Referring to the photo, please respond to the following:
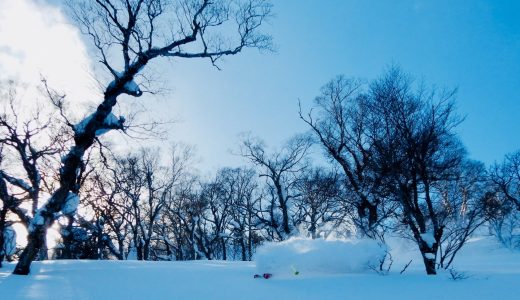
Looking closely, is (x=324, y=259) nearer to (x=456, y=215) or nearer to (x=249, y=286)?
(x=249, y=286)

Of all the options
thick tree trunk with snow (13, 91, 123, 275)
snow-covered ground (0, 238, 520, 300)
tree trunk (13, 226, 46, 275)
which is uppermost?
thick tree trunk with snow (13, 91, 123, 275)

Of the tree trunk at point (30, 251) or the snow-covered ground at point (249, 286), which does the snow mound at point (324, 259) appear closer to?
the snow-covered ground at point (249, 286)

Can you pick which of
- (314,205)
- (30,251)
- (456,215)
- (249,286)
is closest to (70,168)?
(30,251)

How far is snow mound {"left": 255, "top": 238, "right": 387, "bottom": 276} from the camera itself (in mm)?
6934

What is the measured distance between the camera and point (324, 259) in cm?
697

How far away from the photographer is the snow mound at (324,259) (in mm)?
6934

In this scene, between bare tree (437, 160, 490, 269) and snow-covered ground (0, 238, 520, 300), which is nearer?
snow-covered ground (0, 238, 520, 300)

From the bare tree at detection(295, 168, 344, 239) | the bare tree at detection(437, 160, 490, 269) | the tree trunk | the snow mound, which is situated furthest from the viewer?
the bare tree at detection(295, 168, 344, 239)

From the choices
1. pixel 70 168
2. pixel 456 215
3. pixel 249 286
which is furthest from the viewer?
pixel 456 215

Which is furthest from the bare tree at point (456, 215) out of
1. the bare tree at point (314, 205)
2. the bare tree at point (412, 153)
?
the bare tree at point (314, 205)

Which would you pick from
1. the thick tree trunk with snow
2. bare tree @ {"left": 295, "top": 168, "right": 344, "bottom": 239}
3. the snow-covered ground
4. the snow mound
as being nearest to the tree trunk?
the thick tree trunk with snow

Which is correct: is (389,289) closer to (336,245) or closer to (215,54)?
(336,245)

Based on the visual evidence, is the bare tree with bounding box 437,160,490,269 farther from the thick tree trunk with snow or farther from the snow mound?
the thick tree trunk with snow

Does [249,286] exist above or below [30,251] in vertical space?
below
